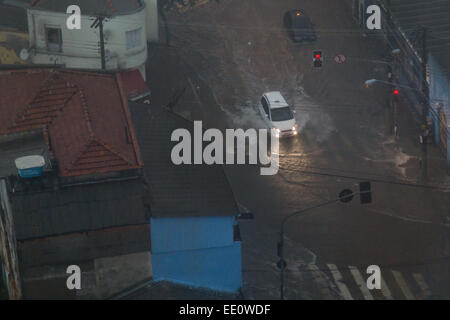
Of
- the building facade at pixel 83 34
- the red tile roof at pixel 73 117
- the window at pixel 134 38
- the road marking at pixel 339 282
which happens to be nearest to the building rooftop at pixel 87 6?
the building facade at pixel 83 34

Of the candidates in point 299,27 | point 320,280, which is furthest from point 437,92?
point 320,280

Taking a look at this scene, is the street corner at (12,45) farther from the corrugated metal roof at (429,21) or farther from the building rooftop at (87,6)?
the corrugated metal roof at (429,21)

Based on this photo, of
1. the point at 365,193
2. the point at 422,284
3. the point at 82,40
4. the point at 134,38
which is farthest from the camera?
the point at 134,38

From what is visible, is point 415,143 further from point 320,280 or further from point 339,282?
point 320,280

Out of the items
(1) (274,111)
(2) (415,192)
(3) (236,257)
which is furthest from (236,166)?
(3) (236,257)

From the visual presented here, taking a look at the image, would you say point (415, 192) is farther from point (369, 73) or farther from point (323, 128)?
point (369, 73)

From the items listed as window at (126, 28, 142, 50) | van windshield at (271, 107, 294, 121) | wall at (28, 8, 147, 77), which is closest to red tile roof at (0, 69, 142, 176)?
wall at (28, 8, 147, 77)

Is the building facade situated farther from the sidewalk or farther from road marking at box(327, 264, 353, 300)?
road marking at box(327, 264, 353, 300)
